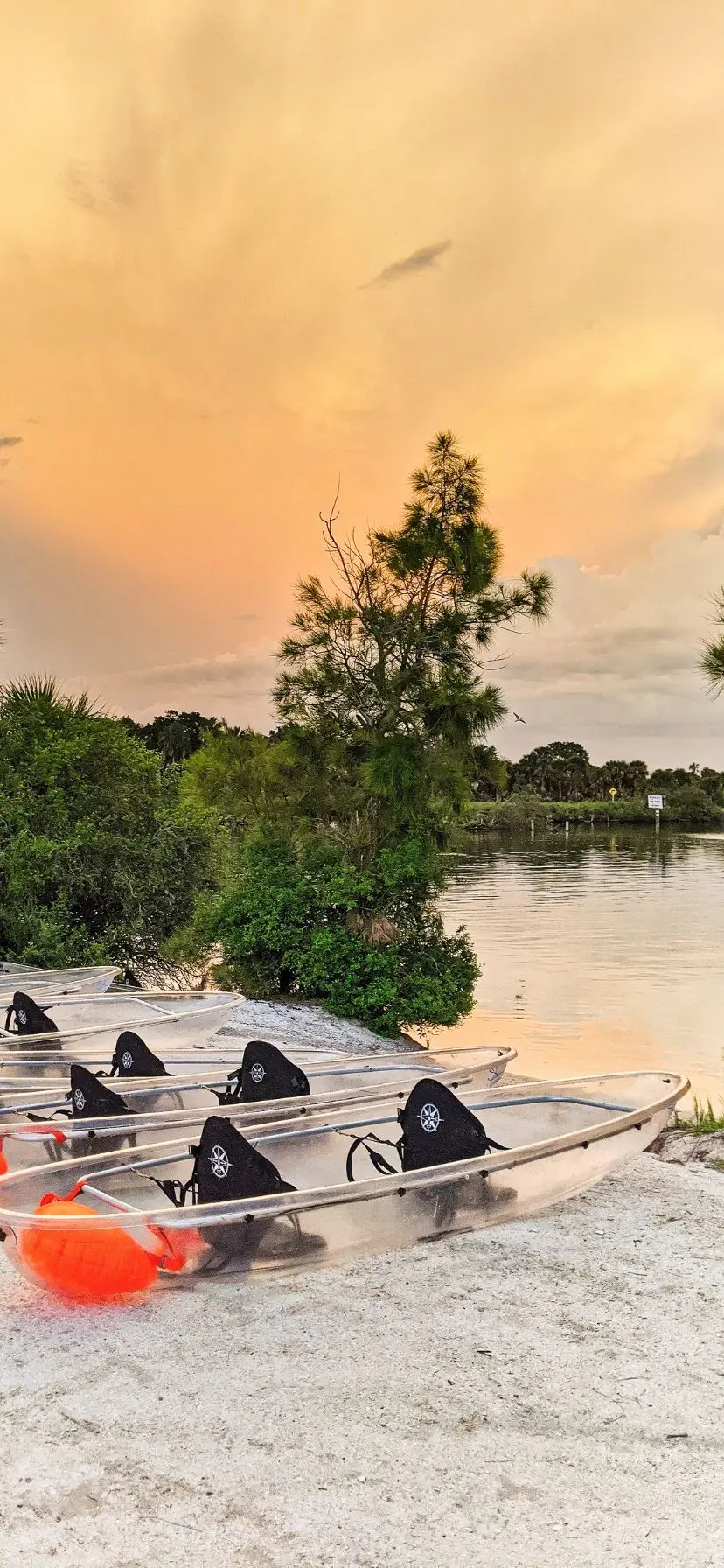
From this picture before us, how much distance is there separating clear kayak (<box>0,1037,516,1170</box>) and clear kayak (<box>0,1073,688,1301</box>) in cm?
24

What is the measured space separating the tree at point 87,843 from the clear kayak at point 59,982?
297cm

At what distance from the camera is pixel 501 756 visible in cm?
1262

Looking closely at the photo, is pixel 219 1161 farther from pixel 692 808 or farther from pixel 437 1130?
pixel 692 808

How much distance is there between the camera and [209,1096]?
6.16 meters

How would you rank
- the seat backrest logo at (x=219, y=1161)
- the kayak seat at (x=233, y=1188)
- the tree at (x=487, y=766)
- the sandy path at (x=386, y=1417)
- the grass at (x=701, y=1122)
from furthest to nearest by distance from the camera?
the tree at (x=487, y=766) < the grass at (x=701, y=1122) < the seat backrest logo at (x=219, y=1161) < the kayak seat at (x=233, y=1188) < the sandy path at (x=386, y=1417)

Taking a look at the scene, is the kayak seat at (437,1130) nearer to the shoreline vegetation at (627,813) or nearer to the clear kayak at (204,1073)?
the clear kayak at (204,1073)

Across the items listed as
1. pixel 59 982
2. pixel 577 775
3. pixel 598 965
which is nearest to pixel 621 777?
pixel 577 775

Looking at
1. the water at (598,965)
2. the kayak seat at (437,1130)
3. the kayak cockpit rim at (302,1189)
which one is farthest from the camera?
the water at (598,965)

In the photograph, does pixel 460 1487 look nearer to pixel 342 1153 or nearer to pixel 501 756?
pixel 342 1153

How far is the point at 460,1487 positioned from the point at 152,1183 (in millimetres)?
1904

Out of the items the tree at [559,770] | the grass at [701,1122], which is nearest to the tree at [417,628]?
the grass at [701,1122]

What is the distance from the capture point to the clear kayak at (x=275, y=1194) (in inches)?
156

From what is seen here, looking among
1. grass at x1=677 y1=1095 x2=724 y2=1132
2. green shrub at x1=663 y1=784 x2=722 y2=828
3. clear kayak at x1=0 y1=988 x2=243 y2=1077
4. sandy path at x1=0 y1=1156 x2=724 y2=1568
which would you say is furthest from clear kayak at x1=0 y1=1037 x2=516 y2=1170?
green shrub at x1=663 y1=784 x2=722 y2=828

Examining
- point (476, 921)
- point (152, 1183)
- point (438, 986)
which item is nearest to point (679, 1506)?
point (152, 1183)
